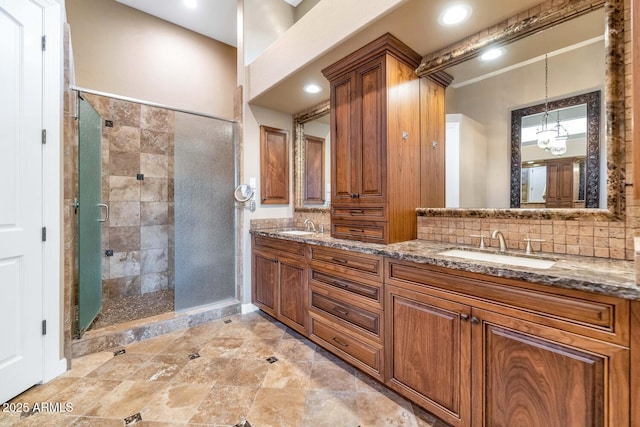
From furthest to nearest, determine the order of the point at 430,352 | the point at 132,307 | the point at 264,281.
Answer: the point at 132,307 < the point at 264,281 < the point at 430,352

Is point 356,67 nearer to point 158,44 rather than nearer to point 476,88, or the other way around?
point 476,88

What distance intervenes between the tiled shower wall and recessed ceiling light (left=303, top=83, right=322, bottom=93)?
198 centimetres

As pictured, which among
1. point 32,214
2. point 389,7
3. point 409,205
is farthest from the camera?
point 409,205

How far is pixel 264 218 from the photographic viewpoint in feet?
9.97

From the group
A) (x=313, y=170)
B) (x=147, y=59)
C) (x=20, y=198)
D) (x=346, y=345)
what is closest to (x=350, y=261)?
(x=346, y=345)

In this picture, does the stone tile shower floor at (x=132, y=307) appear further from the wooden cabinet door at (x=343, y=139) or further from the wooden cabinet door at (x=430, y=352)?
the wooden cabinet door at (x=430, y=352)

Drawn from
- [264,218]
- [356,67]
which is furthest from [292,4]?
[264,218]

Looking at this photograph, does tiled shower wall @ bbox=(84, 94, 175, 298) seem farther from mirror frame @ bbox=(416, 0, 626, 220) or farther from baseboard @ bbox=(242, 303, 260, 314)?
mirror frame @ bbox=(416, 0, 626, 220)

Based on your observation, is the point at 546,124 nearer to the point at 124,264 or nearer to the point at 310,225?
the point at 310,225

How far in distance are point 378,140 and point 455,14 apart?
814mm

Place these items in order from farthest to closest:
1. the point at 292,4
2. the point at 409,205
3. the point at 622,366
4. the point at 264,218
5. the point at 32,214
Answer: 1. the point at 292,4
2. the point at 264,218
3. the point at 409,205
4. the point at 32,214
5. the point at 622,366

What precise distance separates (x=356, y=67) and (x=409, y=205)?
1.10m

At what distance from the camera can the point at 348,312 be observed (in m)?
1.83

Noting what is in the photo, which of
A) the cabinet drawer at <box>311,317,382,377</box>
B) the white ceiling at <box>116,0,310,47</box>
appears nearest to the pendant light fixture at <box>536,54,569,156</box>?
the cabinet drawer at <box>311,317,382,377</box>
